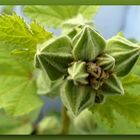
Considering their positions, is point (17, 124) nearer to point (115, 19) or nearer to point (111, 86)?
point (115, 19)

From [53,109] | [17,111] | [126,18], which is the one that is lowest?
[53,109]

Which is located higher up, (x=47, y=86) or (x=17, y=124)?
(x=47, y=86)

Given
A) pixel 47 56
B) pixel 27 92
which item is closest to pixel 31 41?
pixel 47 56

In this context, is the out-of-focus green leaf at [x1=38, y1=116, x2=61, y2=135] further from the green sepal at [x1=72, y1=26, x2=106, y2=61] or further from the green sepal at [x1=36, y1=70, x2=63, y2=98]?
the green sepal at [x1=72, y1=26, x2=106, y2=61]

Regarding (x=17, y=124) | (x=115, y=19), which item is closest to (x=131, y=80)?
(x=17, y=124)

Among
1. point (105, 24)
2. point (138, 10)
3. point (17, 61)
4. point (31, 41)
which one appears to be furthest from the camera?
point (105, 24)

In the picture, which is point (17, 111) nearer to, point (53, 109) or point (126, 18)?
point (53, 109)

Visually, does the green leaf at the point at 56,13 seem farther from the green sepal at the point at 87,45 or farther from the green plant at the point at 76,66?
the green sepal at the point at 87,45
